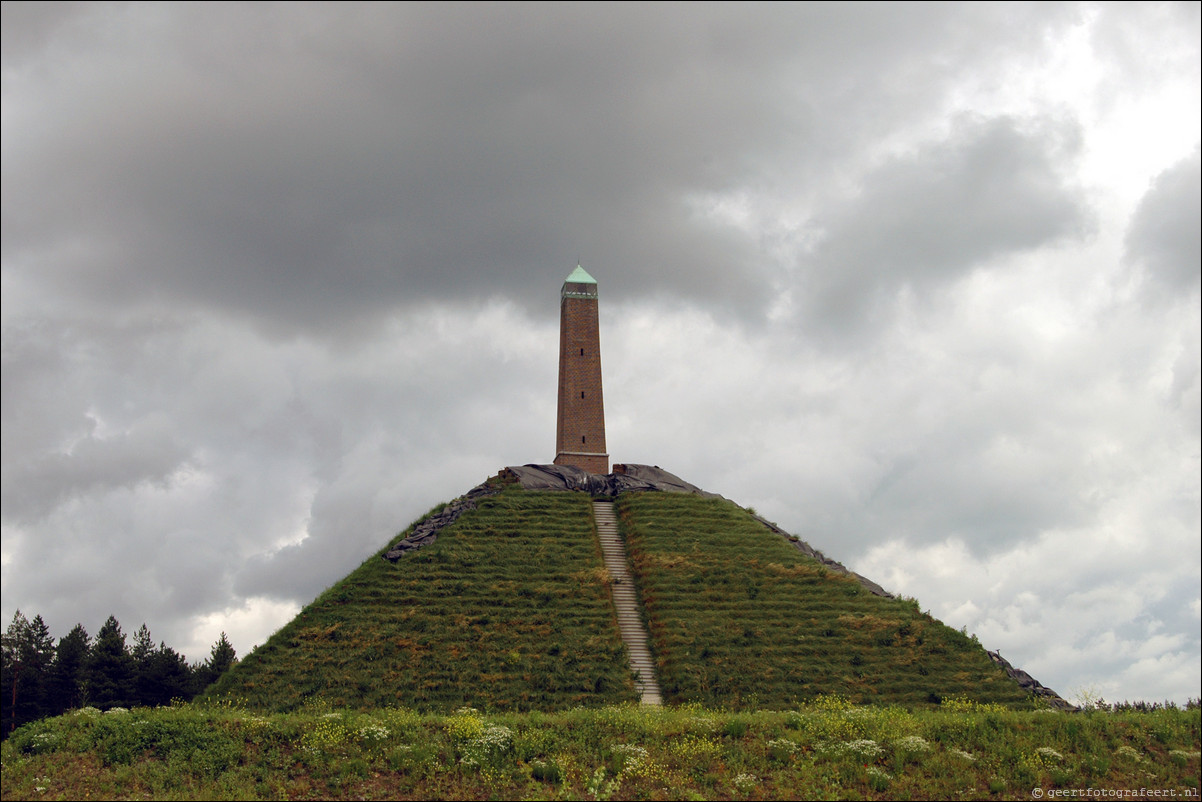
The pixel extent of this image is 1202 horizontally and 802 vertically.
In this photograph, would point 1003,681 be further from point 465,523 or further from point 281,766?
point 281,766

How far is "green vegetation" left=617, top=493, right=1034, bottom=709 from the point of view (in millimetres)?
33906

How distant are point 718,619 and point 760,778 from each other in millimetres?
15828

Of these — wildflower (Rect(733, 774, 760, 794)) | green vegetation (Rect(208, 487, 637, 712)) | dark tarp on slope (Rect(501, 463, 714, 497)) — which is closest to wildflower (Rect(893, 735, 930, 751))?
wildflower (Rect(733, 774, 760, 794))

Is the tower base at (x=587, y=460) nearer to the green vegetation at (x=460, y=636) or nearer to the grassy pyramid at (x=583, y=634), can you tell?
the grassy pyramid at (x=583, y=634)

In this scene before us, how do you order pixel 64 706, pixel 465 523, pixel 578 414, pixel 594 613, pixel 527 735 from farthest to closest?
pixel 578 414 < pixel 64 706 < pixel 465 523 < pixel 594 613 < pixel 527 735

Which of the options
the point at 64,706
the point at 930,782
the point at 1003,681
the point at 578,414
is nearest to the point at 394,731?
the point at 930,782

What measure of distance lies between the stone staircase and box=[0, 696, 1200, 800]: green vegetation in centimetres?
835

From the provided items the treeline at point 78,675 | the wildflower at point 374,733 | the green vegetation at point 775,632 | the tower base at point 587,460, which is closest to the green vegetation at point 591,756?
the wildflower at point 374,733

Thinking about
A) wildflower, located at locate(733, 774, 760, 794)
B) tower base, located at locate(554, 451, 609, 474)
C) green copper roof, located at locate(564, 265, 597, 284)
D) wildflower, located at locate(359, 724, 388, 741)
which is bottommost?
wildflower, located at locate(733, 774, 760, 794)

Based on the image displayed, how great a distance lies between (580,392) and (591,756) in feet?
156

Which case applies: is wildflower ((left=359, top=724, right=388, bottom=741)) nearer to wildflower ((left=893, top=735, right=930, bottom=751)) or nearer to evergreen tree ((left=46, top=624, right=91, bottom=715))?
wildflower ((left=893, top=735, right=930, bottom=751))

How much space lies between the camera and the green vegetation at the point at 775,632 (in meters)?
33.9

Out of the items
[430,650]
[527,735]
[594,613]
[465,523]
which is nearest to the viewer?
[527,735]

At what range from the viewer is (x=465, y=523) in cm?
4344
